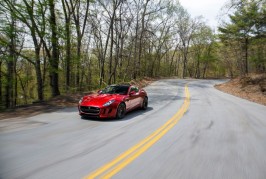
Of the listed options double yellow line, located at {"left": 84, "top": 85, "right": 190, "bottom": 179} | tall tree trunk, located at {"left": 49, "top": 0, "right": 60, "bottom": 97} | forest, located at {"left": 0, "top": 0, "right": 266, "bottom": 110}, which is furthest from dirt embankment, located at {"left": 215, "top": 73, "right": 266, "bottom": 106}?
tall tree trunk, located at {"left": 49, "top": 0, "right": 60, "bottom": 97}

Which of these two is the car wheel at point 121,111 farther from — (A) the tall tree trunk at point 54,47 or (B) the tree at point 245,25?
(B) the tree at point 245,25

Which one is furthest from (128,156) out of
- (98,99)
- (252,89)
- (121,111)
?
(252,89)

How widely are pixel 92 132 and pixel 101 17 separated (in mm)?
27702

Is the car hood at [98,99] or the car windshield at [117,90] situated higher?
the car windshield at [117,90]

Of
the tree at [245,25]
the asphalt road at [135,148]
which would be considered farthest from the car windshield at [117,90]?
the tree at [245,25]

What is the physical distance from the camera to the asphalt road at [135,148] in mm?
3824

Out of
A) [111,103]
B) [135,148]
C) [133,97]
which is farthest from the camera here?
[133,97]

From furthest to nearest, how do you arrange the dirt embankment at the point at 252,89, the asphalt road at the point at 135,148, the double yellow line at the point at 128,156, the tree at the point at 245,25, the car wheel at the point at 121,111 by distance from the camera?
the tree at the point at 245,25, the dirt embankment at the point at 252,89, the car wheel at the point at 121,111, the asphalt road at the point at 135,148, the double yellow line at the point at 128,156

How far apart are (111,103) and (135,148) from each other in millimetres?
3432

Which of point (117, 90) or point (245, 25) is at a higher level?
point (245, 25)

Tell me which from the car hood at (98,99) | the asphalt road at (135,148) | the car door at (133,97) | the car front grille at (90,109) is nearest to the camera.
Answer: the asphalt road at (135,148)

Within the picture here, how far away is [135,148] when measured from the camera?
5.04 metres

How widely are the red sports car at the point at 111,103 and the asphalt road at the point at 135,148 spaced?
360 millimetres

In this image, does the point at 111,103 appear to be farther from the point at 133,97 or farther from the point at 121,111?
the point at 133,97
